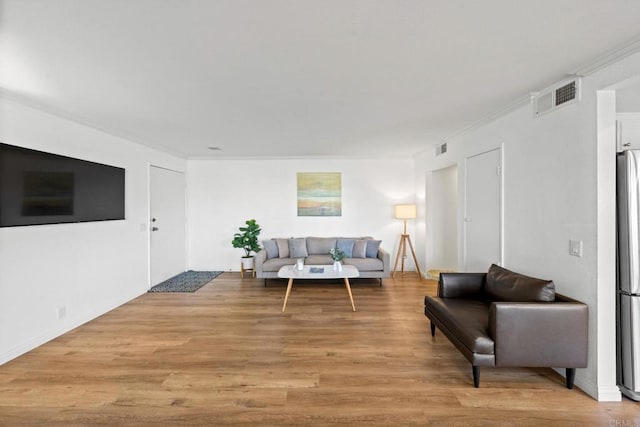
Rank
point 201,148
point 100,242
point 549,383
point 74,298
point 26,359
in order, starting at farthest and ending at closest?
point 201,148 < point 100,242 < point 74,298 < point 26,359 < point 549,383

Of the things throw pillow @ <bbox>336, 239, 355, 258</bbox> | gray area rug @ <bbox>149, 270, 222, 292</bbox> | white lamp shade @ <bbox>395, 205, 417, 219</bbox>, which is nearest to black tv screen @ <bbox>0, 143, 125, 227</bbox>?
gray area rug @ <bbox>149, 270, 222, 292</bbox>

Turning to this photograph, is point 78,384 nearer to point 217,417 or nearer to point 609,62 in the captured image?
point 217,417

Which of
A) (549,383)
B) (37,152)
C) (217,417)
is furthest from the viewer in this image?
(37,152)

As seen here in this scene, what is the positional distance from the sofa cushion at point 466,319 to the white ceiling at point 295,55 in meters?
2.02

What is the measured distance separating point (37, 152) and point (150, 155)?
2.03 m

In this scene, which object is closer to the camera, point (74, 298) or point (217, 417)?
point (217, 417)

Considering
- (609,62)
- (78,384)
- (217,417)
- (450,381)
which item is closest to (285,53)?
(609,62)

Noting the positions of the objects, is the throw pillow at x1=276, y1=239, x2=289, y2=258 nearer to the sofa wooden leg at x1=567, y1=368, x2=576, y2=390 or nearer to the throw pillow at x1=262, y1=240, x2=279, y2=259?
the throw pillow at x1=262, y1=240, x2=279, y2=259

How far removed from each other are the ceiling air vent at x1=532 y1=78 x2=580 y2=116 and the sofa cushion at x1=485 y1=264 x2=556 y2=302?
1479 mm

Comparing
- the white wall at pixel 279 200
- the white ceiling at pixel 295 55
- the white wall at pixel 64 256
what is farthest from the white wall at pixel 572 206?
the white wall at pixel 64 256

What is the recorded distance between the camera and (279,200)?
6105 mm

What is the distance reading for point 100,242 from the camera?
12.2 ft

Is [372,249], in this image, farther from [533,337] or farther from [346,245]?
[533,337]

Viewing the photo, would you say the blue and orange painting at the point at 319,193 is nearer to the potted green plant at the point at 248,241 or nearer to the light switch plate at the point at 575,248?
the potted green plant at the point at 248,241
